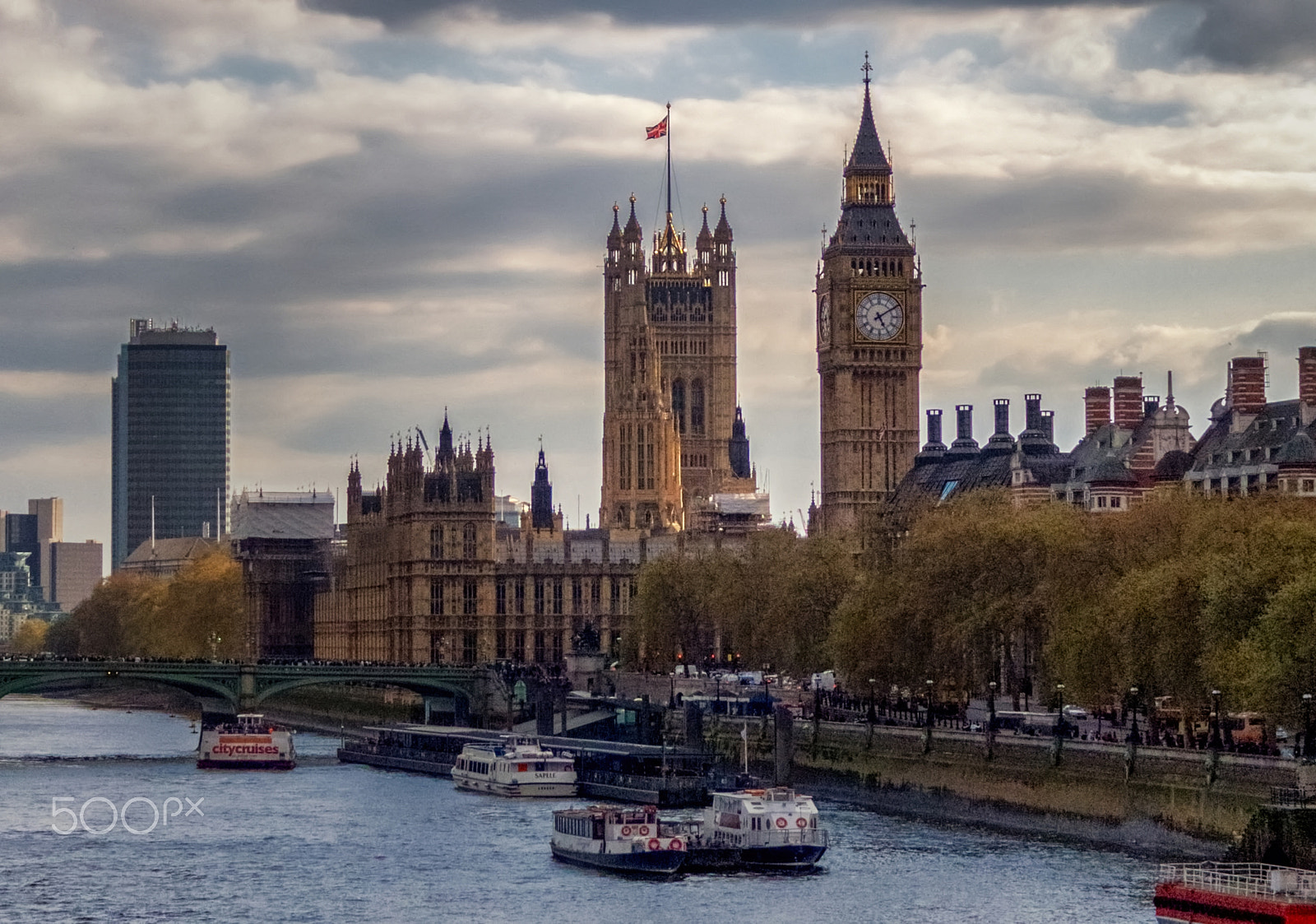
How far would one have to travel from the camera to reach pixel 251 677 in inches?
6836

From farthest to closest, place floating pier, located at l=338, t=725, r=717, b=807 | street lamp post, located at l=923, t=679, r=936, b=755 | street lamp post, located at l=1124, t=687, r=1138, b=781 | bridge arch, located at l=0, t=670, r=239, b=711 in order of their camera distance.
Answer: bridge arch, located at l=0, t=670, r=239, b=711 → floating pier, located at l=338, t=725, r=717, b=807 → street lamp post, located at l=923, t=679, r=936, b=755 → street lamp post, located at l=1124, t=687, r=1138, b=781

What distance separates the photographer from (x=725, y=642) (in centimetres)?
19638

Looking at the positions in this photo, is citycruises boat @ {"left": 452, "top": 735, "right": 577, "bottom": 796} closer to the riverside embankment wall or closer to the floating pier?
the floating pier

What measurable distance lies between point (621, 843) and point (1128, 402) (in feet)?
232

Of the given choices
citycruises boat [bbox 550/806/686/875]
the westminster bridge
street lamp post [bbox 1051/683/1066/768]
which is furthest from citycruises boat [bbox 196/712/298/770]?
citycruises boat [bbox 550/806/686/875]

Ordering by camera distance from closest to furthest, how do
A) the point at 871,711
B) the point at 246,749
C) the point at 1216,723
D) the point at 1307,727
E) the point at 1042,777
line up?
1. the point at 1307,727
2. the point at 1216,723
3. the point at 1042,777
4. the point at 871,711
5. the point at 246,749

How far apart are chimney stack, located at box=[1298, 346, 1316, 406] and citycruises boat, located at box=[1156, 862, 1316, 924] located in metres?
61.4

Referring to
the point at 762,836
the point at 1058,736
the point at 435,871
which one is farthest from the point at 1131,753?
the point at 435,871

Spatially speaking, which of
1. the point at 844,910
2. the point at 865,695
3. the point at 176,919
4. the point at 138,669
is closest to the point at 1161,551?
the point at 865,695

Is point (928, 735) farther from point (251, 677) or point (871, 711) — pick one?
point (251, 677)

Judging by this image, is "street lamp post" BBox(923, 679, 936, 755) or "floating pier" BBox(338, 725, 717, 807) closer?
"street lamp post" BBox(923, 679, 936, 755)

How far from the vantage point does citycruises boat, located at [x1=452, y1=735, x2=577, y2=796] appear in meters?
138

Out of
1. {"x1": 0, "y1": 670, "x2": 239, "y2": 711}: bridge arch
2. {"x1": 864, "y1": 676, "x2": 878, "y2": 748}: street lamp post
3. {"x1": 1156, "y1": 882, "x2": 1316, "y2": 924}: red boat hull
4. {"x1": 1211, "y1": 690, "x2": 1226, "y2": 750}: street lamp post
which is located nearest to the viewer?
{"x1": 1156, "y1": 882, "x2": 1316, "y2": 924}: red boat hull

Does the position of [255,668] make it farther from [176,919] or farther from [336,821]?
[176,919]
